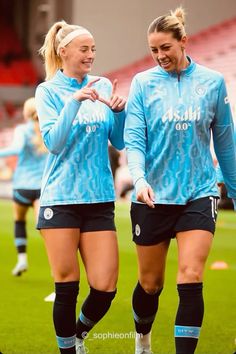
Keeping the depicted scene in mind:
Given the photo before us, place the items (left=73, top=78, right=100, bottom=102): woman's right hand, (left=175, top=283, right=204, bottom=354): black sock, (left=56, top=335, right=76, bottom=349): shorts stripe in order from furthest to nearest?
(left=56, top=335, right=76, bottom=349): shorts stripe → (left=73, top=78, right=100, bottom=102): woman's right hand → (left=175, top=283, right=204, bottom=354): black sock

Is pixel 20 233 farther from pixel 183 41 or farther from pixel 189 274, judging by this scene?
pixel 189 274

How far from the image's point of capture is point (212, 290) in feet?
32.3

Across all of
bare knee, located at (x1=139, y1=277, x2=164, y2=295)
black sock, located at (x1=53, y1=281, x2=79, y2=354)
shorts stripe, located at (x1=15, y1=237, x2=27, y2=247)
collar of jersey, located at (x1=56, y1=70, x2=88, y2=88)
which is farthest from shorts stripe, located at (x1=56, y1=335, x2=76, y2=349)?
shorts stripe, located at (x1=15, y1=237, x2=27, y2=247)

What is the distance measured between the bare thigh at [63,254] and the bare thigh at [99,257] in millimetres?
92

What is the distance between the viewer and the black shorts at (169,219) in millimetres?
5637

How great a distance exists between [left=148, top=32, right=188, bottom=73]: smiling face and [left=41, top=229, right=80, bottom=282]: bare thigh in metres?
1.09

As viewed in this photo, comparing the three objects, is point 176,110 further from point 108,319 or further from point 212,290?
point 212,290

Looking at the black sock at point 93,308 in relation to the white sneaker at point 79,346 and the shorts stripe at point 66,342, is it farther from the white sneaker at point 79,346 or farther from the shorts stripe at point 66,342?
the shorts stripe at point 66,342

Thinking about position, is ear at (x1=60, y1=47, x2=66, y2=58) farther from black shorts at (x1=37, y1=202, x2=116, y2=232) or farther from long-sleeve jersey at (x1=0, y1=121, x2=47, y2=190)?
long-sleeve jersey at (x1=0, y1=121, x2=47, y2=190)

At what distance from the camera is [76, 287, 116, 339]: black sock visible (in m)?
5.90

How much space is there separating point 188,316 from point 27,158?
18.9ft

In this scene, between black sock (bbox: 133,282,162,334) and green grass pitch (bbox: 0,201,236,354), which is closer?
black sock (bbox: 133,282,162,334)

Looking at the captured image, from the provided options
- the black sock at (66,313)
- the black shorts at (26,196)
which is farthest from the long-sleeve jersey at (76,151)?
the black shorts at (26,196)

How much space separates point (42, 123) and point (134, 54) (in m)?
25.5
